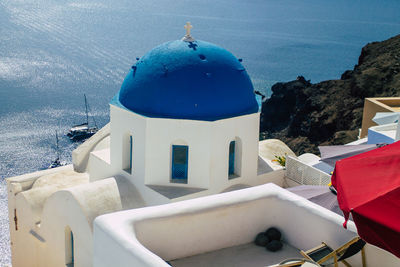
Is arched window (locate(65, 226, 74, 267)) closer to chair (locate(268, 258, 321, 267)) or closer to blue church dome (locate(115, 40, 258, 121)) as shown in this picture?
blue church dome (locate(115, 40, 258, 121))

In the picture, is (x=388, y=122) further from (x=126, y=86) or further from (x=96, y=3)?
(x=96, y=3)

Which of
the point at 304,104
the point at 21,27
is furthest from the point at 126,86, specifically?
the point at 21,27

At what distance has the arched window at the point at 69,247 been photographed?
12.3 m

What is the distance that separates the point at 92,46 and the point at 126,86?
68.9m

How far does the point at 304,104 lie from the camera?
45875mm

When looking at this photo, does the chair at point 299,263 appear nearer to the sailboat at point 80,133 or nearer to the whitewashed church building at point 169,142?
the whitewashed church building at point 169,142

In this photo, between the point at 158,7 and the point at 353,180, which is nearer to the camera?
the point at 353,180

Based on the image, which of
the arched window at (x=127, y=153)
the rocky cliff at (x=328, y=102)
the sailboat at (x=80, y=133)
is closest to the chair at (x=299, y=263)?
the arched window at (x=127, y=153)

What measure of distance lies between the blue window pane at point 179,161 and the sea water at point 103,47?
19.0 m

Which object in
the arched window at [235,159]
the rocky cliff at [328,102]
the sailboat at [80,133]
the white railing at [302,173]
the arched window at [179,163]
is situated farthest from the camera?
the sailboat at [80,133]

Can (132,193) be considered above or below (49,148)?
above

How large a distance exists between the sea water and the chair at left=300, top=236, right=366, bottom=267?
81.2 feet

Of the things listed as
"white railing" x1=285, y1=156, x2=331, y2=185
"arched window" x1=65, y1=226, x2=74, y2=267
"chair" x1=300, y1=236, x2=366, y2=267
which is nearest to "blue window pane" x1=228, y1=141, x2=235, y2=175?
"white railing" x1=285, y1=156, x2=331, y2=185

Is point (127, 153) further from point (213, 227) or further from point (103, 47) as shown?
point (103, 47)
